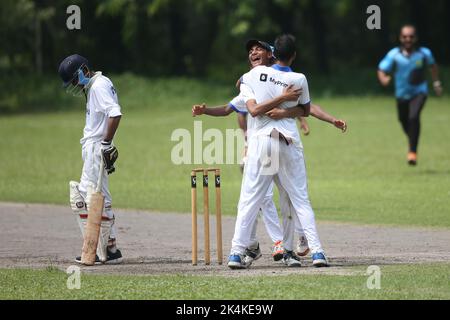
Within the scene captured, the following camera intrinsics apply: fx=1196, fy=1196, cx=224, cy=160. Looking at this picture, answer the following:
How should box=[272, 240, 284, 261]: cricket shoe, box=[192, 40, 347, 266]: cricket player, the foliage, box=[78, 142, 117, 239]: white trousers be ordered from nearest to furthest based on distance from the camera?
box=[192, 40, 347, 266]: cricket player → box=[272, 240, 284, 261]: cricket shoe → box=[78, 142, 117, 239]: white trousers → the foliage

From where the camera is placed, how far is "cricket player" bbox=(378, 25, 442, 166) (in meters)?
23.0

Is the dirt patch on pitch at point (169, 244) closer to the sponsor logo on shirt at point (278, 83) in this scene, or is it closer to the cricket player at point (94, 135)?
the cricket player at point (94, 135)

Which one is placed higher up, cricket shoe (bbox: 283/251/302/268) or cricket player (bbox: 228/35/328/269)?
cricket player (bbox: 228/35/328/269)

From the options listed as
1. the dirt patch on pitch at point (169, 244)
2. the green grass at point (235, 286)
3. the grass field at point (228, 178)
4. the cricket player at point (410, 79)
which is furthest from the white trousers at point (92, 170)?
the cricket player at point (410, 79)

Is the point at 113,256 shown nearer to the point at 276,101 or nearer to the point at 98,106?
the point at 98,106

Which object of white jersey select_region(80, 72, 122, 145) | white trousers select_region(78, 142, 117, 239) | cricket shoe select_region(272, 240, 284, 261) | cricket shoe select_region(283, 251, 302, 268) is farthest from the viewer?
white trousers select_region(78, 142, 117, 239)

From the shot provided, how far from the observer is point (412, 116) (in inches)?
907

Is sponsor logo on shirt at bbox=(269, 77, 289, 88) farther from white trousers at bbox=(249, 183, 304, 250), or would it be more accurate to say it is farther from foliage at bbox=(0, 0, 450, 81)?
foliage at bbox=(0, 0, 450, 81)

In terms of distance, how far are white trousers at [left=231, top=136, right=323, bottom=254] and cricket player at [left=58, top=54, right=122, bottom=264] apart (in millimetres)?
1641

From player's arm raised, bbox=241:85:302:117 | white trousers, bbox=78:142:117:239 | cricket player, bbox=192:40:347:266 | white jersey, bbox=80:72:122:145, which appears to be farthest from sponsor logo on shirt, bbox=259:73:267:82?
white trousers, bbox=78:142:117:239

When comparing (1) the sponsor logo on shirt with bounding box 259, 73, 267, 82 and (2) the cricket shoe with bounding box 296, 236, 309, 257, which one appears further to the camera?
(2) the cricket shoe with bounding box 296, 236, 309, 257

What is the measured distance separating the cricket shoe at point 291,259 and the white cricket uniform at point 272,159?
1.00 ft

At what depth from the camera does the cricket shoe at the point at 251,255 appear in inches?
475

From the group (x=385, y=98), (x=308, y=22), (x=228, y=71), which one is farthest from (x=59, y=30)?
(x=385, y=98)
